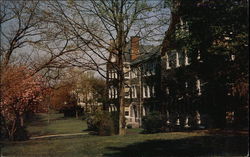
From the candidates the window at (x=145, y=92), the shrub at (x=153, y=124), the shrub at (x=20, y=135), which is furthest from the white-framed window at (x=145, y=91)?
the shrub at (x=20, y=135)

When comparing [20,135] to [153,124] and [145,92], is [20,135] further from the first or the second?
[145,92]

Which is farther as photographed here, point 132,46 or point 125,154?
point 132,46

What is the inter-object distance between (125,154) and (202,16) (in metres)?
7.08

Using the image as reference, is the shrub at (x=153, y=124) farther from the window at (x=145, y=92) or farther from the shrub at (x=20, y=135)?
the window at (x=145, y=92)

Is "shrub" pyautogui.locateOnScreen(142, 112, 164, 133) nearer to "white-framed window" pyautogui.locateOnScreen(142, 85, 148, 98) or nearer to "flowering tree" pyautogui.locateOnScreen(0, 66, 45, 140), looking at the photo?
"flowering tree" pyautogui.locateOnScreen(0, 66, 45, 140)

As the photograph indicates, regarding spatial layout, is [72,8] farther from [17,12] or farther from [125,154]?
[125,154]

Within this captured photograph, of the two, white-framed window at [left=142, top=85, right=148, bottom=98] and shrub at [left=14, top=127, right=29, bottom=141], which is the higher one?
white-framed window at [left=142, top=85, right=148, bottom=98]

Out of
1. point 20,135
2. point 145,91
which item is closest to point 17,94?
point 20,135

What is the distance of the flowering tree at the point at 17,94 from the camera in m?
12.4

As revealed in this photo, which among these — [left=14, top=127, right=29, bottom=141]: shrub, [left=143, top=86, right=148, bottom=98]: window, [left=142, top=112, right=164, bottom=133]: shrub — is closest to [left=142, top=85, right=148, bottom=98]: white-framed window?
[left=143, top=86, right=148, bottom=98]: window

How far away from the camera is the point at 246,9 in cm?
1095

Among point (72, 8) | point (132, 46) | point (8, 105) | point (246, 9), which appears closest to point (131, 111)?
point (132, 46)

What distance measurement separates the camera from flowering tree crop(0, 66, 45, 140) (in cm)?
1238

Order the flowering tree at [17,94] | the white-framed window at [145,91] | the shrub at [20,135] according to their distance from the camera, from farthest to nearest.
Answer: the white-framed window at [145,91], the shrub at [20,135], the flowering tree at [17,94]
